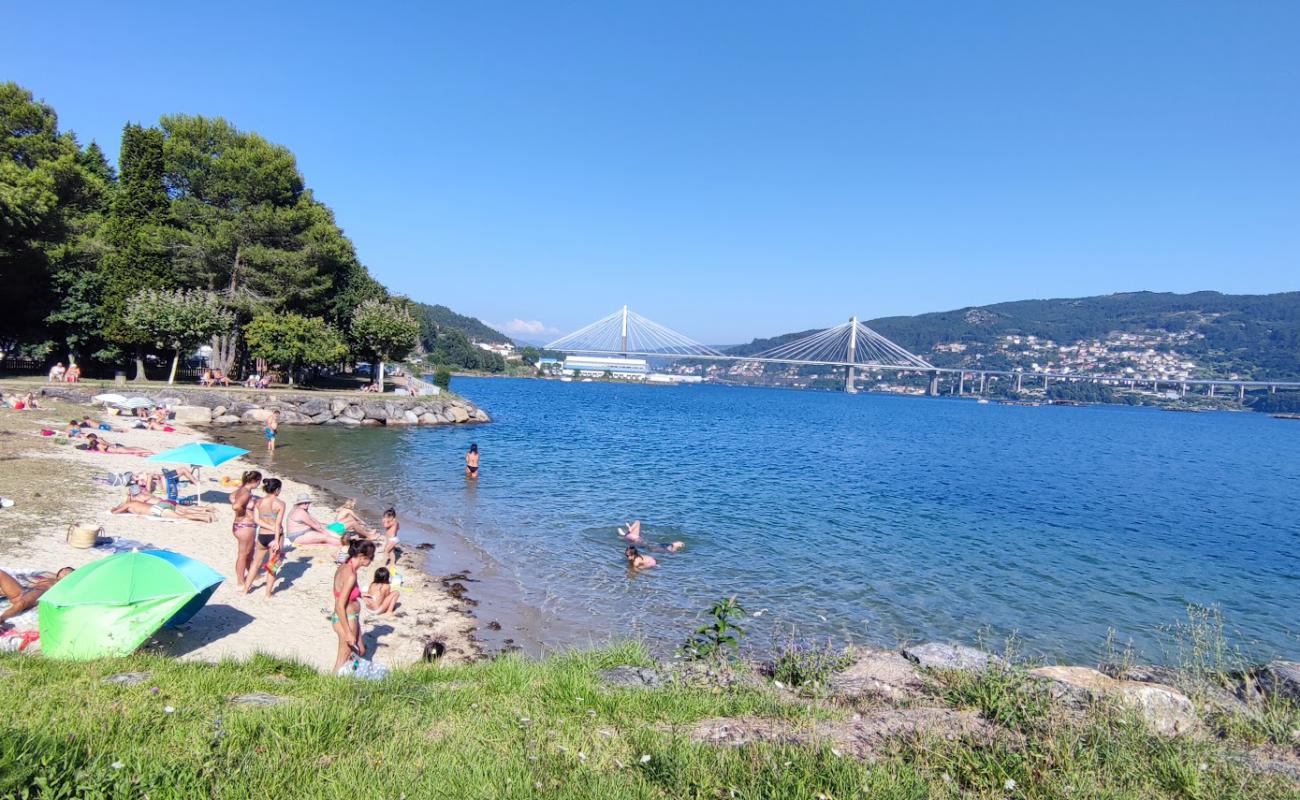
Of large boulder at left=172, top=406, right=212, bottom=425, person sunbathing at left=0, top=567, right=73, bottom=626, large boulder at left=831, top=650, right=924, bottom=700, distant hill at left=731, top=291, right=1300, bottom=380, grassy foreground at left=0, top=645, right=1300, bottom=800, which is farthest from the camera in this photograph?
distant hill at left=731, top=291, right=1300, bottom=380

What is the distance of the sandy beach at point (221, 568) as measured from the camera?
7039mm

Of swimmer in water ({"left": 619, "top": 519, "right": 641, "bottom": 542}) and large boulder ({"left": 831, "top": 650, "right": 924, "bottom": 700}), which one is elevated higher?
large boulder ({"left": 831, "top": 650, "right": 924, "bottom": 700})

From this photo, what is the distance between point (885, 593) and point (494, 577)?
6.28 metres

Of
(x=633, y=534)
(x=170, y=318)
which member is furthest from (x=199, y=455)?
(x=170, y=318)

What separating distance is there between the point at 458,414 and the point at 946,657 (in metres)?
32.5

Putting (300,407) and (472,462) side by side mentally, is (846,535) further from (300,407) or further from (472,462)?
(300,407)

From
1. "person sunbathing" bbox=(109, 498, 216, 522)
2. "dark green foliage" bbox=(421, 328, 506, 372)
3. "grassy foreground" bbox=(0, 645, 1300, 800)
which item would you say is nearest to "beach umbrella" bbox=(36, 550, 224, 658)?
"grassy foreground" bbox=(0, 645, 1300, 800)

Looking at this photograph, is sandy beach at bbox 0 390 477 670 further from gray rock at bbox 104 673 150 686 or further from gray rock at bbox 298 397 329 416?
gray rock at bbox 298 397 329 416

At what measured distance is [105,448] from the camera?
16219 mm

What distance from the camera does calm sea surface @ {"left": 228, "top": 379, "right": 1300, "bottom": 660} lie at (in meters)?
9.97

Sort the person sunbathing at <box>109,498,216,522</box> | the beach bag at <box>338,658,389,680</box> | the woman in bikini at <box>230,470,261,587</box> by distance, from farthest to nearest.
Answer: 1. the person sunbathing at <box>109,498,216,522</box>
2. the woman in bikini at <box>230,470,261,587</box>
3. the beach bag at <box>338,658,389,680</box>

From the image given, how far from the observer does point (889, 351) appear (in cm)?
14175

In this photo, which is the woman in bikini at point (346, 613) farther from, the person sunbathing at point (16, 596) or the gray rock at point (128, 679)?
the person sunbathing at point (16, 596)

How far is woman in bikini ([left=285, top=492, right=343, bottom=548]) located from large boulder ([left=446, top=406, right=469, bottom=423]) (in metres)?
24.2
